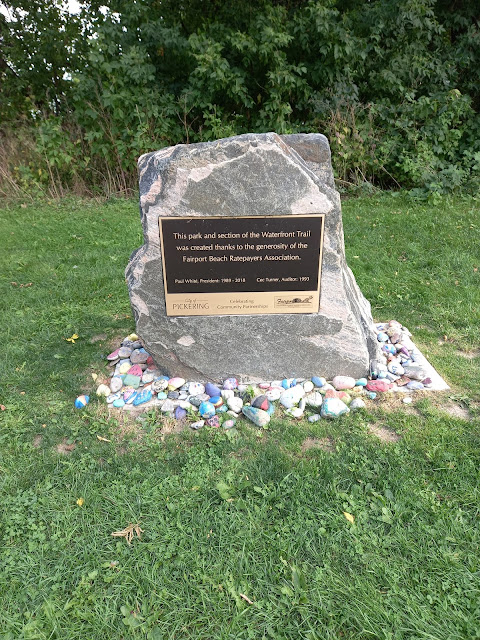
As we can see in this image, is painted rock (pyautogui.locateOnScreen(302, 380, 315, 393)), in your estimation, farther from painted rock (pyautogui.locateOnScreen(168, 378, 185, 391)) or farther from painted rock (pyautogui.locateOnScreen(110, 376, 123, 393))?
painted rock (pyautogui.locateOnScreen(110, 376, 123, 393))

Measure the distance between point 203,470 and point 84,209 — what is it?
22.0 ft

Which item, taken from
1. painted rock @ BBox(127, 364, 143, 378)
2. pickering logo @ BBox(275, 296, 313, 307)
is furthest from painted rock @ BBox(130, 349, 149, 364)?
pickering logo @ BBox(275, 296, 313, 307)

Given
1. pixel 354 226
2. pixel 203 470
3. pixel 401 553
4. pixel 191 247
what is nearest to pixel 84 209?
pixel 354 226

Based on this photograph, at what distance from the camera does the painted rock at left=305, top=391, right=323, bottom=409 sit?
10.2 feet

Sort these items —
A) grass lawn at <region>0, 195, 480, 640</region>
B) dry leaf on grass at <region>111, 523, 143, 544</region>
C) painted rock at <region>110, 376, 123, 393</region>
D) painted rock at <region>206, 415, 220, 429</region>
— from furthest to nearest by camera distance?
painted rock at <region>110, 376, 123, 393</region>
painted rock at <region>206, 415, 220, 429</region>
dry leaf on grass at <region>111, 523, 143, 544</region>
grass lawn at <region>0, 195, 480, 640</region>

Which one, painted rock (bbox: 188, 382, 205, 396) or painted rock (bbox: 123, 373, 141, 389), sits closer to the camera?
painted rock (bbox: 188, 382, 205, 396)

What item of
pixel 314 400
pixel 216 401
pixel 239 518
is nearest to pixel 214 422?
pixel 216 401

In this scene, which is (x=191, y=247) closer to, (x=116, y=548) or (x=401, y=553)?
(x=116, y=548)

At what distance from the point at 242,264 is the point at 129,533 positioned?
5.65 feet

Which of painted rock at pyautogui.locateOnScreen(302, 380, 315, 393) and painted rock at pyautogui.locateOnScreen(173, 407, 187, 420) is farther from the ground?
painted rock at pyautogui.locateOnScreen(302, 380, 315, 393)

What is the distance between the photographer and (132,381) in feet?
11.2

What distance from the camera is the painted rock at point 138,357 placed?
367cm

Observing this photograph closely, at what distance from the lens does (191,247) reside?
3066 millimetres

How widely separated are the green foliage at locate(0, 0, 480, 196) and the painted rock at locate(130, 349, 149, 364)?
581cm
